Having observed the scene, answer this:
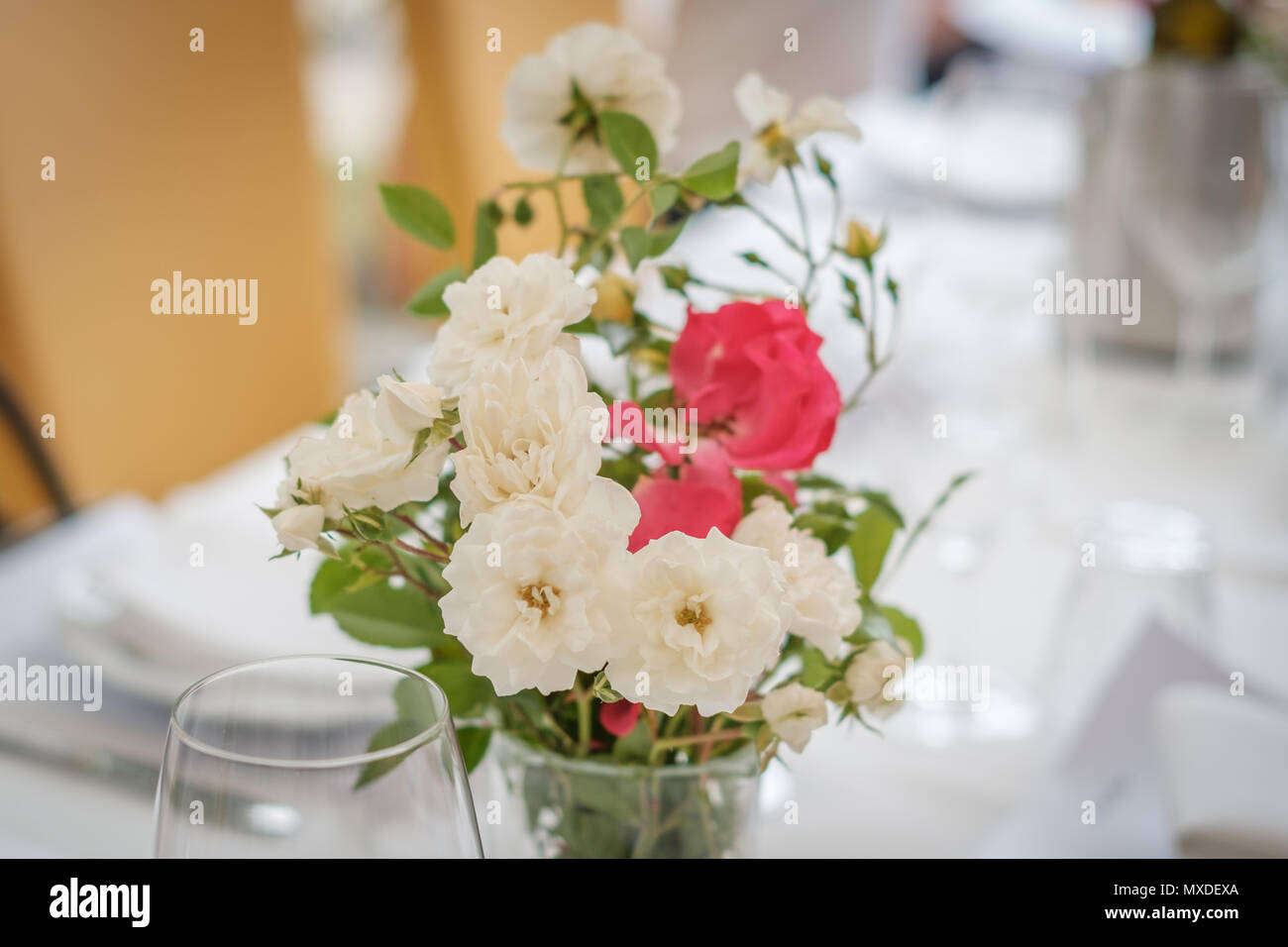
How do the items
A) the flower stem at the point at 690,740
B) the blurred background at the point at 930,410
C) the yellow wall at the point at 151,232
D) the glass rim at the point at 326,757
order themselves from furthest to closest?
1. the yellow wall at the point at 151,232
2. the blurred background at the point at 930,410
3. the flower stem at the point at 690,740
4. the glass rim at the point at 326,757

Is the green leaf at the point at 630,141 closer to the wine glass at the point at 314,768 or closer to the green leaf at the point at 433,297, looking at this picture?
the green leaf at the point at 433,297

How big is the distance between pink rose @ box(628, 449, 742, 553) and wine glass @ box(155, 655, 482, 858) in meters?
0.08

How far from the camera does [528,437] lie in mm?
286

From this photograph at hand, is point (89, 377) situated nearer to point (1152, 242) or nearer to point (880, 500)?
point (1152, 242)

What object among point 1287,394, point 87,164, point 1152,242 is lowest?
point 1287,394

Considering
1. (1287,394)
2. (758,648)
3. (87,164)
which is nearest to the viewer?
(758,648)

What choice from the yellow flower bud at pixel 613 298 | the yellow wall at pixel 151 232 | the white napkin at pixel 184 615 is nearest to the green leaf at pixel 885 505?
A: the yellow flower bud at pixel 613 298

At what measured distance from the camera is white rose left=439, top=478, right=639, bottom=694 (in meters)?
0.27

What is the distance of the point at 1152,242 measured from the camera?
1.01 m

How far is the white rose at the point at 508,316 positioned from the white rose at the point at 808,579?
0.26ft

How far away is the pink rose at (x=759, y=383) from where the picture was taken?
13.3 inches
